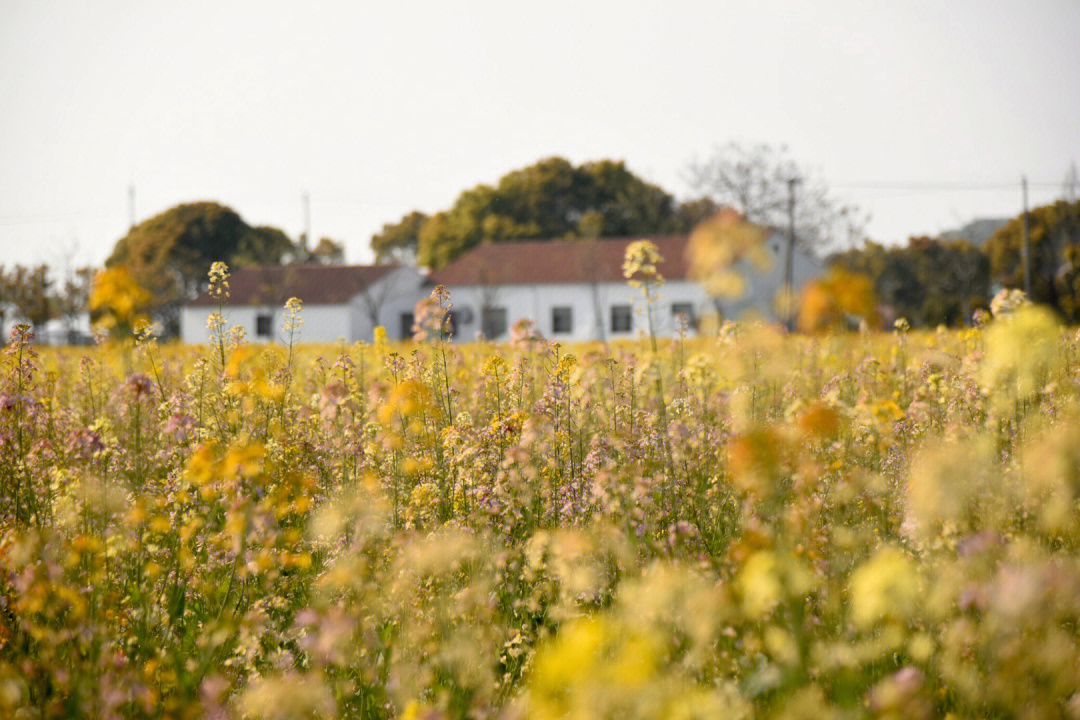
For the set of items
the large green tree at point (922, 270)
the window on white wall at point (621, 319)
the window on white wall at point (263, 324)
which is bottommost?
the window on white wall at point (621, 319)

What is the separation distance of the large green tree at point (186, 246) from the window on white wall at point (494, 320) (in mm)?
16658

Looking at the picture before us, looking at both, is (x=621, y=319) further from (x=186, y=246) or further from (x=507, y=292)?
(x=186, y=246)

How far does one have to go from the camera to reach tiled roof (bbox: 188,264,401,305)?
129ft

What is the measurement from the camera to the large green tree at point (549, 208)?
1983 inches

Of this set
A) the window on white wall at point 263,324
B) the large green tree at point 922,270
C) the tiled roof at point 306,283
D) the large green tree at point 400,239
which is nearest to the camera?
the tiled roof at point 306,283

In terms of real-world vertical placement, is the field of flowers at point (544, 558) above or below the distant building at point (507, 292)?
below

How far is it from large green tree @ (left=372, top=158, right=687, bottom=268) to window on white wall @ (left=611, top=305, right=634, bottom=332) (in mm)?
13089

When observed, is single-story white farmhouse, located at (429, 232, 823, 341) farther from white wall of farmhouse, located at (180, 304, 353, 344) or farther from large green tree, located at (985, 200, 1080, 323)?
large green tree, located at (985, 200, 1080, 323)

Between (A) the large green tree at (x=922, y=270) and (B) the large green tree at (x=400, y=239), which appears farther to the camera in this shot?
(B) the large green tree at (x=400, y=239)

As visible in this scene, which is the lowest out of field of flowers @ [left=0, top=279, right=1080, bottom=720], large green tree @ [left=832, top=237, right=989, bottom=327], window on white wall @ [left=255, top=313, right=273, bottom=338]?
field of flowers @ [left=0, top=279, right=1080, bottom=720]

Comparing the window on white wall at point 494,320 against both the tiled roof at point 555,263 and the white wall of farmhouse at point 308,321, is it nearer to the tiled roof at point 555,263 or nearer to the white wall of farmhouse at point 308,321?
the tiled roof at point 555,263

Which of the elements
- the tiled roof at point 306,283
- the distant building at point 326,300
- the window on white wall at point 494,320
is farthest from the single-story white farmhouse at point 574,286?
the tiled roof at point 306,283

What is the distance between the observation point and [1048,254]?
41750mm

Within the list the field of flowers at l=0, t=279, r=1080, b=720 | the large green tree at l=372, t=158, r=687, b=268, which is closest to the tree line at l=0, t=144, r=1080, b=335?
the large green tree at l=372, t=158, r=687, b=268
